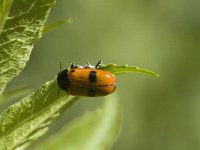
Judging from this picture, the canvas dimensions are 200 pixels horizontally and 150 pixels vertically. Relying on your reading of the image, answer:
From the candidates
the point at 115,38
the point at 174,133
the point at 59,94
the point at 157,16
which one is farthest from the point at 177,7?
the point at 59,94

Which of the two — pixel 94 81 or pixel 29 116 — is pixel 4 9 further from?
pixel 94 81

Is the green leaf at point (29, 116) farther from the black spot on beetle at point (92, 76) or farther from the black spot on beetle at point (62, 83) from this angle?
the black spot on beetle at point (92, 76)

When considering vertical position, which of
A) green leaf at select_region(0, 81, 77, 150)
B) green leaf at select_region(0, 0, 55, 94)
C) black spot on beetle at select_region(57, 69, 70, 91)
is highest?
green leaf at select_region(0, 0, 55, 94)

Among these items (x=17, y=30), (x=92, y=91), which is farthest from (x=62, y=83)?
(x=92, y=91)

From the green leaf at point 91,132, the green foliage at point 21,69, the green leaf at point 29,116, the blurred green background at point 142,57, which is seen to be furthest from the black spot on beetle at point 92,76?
the blurred green background at point 142,57

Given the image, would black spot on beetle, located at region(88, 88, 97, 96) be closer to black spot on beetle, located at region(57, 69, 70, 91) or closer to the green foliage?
black spot on beetle, located at region(57, 69, 70, 91)

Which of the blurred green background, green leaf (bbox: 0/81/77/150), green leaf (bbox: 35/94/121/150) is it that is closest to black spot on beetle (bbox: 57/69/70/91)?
green leaf (bbox: 0/81/77/150)

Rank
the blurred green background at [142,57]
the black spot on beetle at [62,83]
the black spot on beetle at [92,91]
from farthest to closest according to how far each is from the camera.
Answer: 1. the blurred green background at [142,57]
2. the black spot on beetle at [92,91]
3. the black spot on beetle at [62,83]
